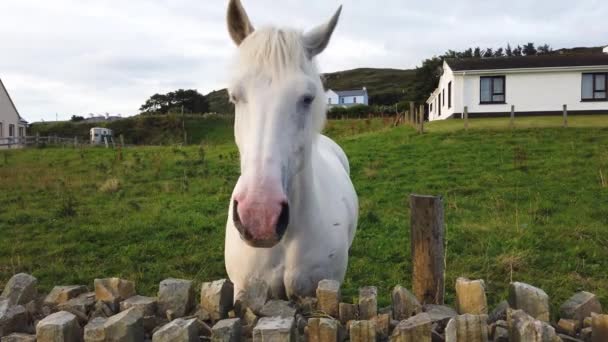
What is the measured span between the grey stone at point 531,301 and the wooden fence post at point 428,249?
0.56 metres

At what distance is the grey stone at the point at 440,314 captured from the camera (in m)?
2.00

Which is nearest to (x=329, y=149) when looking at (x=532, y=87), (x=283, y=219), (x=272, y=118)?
(x=272, y=118)

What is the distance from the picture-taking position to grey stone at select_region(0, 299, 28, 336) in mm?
2018

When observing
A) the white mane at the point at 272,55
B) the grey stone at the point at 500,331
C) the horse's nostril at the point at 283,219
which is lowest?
the grey stone at the point at 500,331

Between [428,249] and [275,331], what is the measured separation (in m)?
1.25

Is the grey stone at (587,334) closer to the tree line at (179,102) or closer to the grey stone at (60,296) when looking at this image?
the grey stone at (60,296)

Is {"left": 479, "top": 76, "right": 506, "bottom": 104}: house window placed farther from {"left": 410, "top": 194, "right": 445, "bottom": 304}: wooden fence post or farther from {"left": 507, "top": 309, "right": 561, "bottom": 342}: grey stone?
{"left": 507, "top": 309, "right": 561, "bottom": 342}: grey stone

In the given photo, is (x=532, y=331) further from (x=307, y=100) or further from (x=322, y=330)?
(x=307, y=100)

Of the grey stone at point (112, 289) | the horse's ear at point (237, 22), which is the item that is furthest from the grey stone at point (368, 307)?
the horse's ear at point (237, 22)

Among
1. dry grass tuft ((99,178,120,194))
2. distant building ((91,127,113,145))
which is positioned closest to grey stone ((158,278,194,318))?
dry grass tuft ((99,178,120,194))

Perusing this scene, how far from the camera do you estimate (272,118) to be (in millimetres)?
2352

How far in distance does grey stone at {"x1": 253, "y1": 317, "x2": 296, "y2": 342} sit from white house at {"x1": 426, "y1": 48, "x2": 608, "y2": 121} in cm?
3190

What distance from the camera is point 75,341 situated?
1.96m

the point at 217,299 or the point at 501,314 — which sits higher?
the point at 217,299
